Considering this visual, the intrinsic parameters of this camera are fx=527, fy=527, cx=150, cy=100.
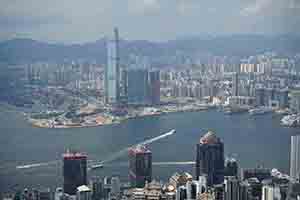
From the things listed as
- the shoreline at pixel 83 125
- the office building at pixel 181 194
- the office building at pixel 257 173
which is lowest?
the office building at pixel 181 194

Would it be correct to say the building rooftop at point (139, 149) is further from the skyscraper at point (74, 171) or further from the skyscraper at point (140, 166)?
the skyscraper at point (74, 171)

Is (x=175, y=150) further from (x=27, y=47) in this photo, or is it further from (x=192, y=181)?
(x=27, y=47)

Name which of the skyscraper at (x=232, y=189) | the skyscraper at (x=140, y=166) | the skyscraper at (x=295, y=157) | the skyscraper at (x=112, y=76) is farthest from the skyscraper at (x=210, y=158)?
the skyscraper at (x=112, y=76)

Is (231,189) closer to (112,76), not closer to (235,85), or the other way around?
(235,85)

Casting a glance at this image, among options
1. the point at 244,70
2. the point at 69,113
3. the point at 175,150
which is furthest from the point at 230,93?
the point at 69,113

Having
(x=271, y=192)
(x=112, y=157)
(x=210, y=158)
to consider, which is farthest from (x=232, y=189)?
(x=112, y=157)
